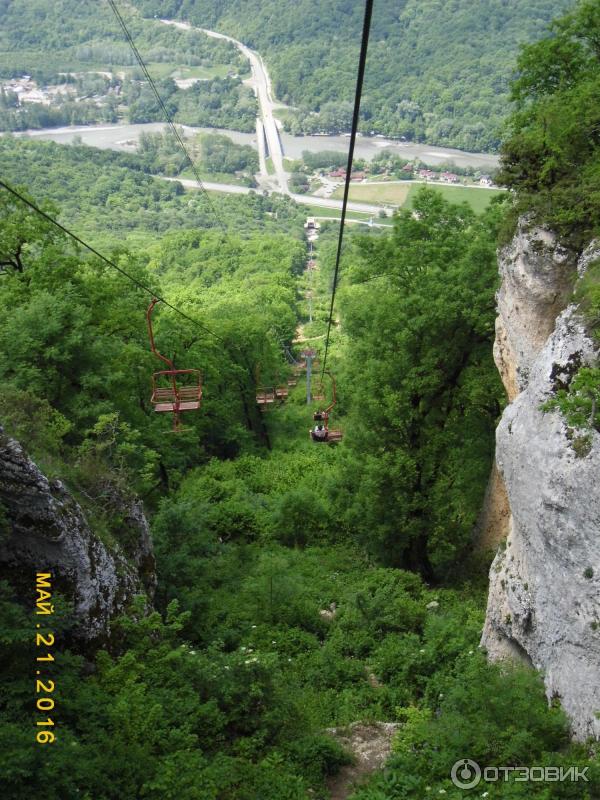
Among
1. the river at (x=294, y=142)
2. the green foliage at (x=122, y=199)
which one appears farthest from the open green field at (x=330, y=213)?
the river at (x=294, y=142)

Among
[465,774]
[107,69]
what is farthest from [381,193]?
[465,774]

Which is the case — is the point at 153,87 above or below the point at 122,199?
above

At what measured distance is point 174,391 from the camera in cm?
1773

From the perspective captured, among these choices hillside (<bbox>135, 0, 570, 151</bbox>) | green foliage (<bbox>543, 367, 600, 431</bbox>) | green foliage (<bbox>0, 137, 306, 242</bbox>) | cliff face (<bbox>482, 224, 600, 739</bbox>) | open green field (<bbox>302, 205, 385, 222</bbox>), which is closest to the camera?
cliff face (<bbox>482, 224, 600, 739</bbox>)

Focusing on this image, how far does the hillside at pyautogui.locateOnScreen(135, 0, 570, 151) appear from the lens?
11144 cm

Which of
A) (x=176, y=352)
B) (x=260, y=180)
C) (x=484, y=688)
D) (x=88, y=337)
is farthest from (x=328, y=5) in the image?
(x=484, y=688)

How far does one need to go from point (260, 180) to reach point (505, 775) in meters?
124

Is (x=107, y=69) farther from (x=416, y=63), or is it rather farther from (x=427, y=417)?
(x=427, y=417)

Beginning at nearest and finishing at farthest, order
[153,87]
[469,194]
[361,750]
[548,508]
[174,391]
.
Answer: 1. [548,508]
2. [361,750]
3. [153,87]
4. [174,391]
5. [469,194]

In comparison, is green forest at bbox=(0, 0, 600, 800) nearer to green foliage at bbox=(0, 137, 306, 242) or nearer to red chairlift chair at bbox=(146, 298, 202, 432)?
red chairlift chair at bbox=(146, 298, 202, 432)

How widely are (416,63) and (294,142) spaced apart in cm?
2819

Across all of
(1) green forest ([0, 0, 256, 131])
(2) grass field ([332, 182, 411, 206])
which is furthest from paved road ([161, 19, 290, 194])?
(2) grass field ([332, 182, 411, 206])

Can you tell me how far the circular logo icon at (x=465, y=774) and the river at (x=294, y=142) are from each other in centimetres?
10887

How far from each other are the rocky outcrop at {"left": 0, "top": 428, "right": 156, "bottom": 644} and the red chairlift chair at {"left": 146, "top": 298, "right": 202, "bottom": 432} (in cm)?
449
